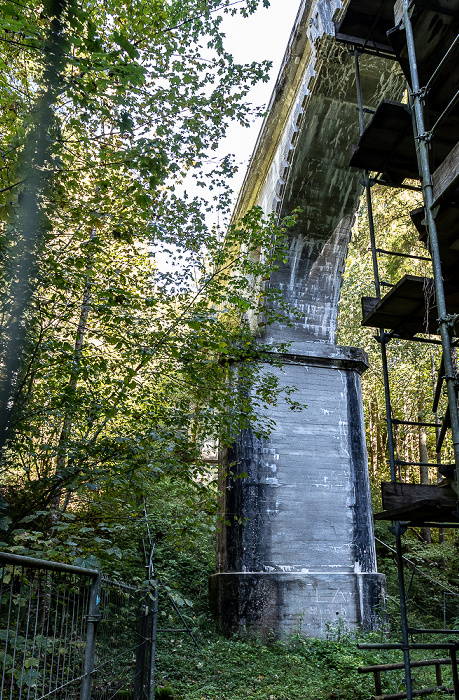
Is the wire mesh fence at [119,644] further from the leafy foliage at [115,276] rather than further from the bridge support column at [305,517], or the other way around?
the bridge support column at [305,517]

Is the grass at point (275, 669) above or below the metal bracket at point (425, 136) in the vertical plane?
below

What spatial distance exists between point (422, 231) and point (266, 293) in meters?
2.00

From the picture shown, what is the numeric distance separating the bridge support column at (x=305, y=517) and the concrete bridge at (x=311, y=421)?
2 centimetres

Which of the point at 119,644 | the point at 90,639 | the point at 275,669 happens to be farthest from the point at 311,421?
the point at 90,639

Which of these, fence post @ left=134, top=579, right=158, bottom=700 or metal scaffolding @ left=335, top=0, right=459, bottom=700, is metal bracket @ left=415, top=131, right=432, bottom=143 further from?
fence post @ left=134, top=579, right=158, bottom=700

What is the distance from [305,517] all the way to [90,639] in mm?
6177

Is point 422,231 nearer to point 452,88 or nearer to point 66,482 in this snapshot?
point 452,88

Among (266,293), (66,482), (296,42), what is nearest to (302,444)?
(266,293)

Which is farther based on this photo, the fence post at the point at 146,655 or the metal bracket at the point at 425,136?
the fence post at the point at 146,655

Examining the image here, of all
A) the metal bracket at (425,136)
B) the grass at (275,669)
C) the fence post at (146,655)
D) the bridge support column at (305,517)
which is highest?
the metal bracket at (425,136)

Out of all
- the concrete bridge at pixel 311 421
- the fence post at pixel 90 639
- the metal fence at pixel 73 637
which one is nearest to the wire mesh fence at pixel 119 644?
the metal fence at pixel 73 637

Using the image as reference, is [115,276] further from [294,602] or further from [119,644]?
[294,602]

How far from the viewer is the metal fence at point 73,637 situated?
88.4 inches

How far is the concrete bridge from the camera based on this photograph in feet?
26.2
